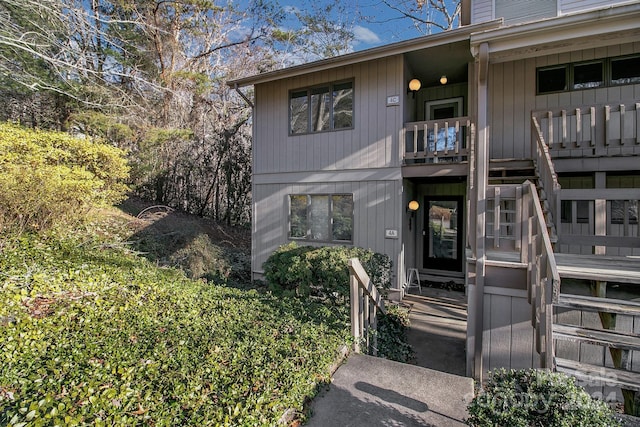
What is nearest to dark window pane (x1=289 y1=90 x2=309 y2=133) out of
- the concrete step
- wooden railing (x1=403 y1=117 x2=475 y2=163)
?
wooden railing (x1=403 y1=117 x2=475 y2=163)

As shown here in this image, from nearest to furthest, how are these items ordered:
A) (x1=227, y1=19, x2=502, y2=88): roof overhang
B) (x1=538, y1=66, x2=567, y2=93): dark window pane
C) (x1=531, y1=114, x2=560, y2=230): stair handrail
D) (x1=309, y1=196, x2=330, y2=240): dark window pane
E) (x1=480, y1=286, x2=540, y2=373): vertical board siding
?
(x1=480, y1=286, x2=540, y2=373): vertical board siding → (x1=531, y1=114, x2=560, y2=230): stair handrail → (x1=227, y1=19, x2=502, y2=88): roof overhang → (x1=538, y1=66, x2=567, y2=93): dark window pane → (x1=309, y1=196, x2=330, y2=240): dark window pane

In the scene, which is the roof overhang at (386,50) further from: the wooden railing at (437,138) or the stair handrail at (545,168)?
the stair handrail at (545,168)

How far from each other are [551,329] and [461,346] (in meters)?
2.09

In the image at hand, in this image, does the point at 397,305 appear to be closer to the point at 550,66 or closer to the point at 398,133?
the point at 398,133

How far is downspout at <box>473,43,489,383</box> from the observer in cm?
362

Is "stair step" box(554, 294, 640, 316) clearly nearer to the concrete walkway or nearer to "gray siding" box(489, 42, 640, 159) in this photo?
the concrete walkway

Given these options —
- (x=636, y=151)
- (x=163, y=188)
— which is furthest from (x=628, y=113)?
(x=163, y=188)

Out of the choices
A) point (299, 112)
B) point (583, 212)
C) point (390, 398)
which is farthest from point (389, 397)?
point (299, 112)

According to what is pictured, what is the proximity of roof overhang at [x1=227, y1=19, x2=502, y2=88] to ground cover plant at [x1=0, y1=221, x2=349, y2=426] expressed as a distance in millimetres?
5238

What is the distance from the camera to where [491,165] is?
6.07m

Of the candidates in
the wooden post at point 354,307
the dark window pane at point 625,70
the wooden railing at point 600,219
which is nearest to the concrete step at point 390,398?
the wooden post at point 354,307

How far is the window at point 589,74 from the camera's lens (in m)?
5.67

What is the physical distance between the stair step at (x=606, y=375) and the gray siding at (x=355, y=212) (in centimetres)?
396

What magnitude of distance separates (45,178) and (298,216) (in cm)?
480
